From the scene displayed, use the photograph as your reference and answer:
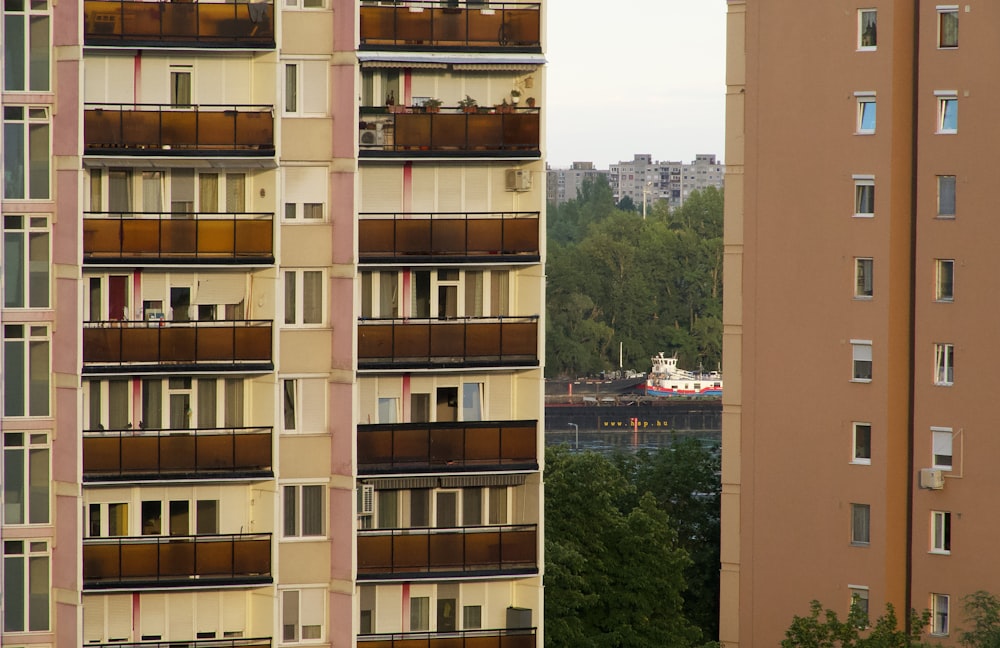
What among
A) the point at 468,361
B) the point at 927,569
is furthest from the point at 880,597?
the point at 468,361

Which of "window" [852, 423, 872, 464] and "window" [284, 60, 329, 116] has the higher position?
"window" [284, 60, 329, 116]

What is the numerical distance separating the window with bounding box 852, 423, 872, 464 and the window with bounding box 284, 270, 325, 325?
21.3 meters

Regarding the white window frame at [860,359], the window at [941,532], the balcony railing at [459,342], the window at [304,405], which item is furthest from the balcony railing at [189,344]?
the window at [941,532]

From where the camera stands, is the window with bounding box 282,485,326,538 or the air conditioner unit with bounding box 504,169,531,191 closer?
the window with bounding box 282,485,326,538

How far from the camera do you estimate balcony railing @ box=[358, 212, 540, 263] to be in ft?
121

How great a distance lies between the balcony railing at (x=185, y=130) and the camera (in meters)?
Result: 35.5

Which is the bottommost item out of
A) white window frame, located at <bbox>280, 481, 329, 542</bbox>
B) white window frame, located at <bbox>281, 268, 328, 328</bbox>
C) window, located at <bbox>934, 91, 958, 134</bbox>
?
white window frame, located at <bbox>280, 481, 329, 542</bbox>

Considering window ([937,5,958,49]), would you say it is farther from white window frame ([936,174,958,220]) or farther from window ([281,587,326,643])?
window ([281,587,326,643])

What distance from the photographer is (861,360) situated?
54.0m

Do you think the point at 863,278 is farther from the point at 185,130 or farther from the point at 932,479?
the point at 185,130

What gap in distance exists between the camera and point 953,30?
2096 inches

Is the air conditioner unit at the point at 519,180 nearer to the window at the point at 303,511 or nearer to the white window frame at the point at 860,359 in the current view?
the window at the point at 303,511

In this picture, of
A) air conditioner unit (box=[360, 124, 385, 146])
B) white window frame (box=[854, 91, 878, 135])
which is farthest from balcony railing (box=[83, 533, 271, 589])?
white window frame (box=[854, 91, 878, 135])

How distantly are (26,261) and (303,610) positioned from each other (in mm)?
6994
